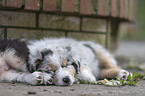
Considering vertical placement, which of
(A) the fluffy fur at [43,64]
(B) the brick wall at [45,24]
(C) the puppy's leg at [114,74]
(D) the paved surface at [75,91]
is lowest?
(D) the paved surface at [75,91]

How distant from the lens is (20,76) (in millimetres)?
3043

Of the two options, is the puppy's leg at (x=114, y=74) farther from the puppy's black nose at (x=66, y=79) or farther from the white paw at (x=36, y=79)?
the white paw at (x=36, y=79)

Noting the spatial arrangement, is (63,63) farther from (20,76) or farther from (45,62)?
(20,76)

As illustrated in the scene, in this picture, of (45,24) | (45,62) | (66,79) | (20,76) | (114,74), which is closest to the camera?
(66,79)

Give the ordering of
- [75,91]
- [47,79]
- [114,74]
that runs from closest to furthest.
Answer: [75,91], [47,79], [114,74]

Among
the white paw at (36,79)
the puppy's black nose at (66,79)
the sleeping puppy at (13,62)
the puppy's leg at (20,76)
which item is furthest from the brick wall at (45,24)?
the puppy's black nose at (66,79)

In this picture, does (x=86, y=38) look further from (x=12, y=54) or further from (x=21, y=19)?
Answer: (x=12, y=54)

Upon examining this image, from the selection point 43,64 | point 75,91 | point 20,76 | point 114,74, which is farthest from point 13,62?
point 114,74

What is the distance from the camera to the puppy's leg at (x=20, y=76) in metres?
2.76

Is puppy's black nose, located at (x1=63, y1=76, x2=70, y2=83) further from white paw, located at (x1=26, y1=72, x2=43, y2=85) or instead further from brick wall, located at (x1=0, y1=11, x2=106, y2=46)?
brick wall, located at (x1=0, y1=11, x2=106, y2=46)

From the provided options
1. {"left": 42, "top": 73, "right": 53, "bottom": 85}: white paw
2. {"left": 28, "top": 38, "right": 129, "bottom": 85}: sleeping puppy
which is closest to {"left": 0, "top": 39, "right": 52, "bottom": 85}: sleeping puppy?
{"left": 28, "top": 38, "right": 129, "bottom": 85}: sleeping puppy

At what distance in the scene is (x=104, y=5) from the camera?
4.36 meters

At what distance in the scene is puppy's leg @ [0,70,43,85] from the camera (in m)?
2.76

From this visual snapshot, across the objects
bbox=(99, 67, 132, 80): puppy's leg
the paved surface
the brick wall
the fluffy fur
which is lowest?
the paved surface
